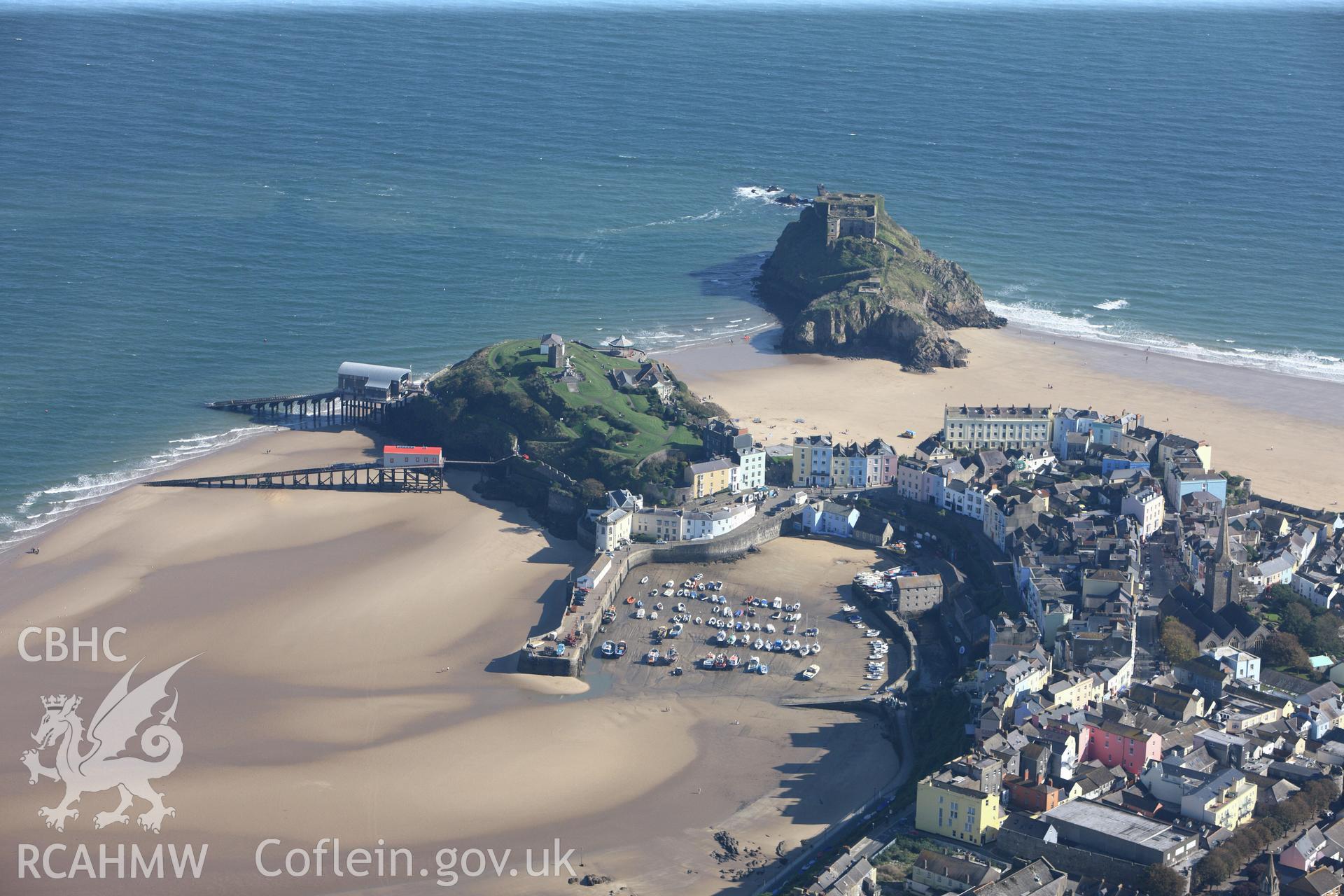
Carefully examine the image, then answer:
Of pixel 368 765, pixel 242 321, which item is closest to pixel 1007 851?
pixel 368 765

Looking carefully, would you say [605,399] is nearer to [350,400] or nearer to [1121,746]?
[350,400]

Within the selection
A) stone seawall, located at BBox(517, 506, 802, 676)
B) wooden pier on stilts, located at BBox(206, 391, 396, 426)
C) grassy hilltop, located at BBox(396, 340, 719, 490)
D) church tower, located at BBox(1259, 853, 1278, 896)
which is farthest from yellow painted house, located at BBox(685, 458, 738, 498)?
church tower, located at BBox(1259, 853, 1278, 896)

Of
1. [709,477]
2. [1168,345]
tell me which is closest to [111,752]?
[709,477]

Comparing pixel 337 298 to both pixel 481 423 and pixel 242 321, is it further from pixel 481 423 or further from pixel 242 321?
pixel 481 423

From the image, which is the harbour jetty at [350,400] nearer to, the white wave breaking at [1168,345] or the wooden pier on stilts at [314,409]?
the wooden pier on stilts at [314,409]

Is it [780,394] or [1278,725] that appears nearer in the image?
[1278,725]

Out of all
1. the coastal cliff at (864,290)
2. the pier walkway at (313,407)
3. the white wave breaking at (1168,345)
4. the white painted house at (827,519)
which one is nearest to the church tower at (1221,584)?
the white painted house at (827,519)

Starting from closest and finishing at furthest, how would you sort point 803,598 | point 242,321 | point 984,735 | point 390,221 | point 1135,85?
point 984,735
point 803,598
point 242,321
point 390,221
point 1135,85

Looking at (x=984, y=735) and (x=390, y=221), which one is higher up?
(x=390, y=221)

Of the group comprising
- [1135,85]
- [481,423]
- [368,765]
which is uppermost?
[1135,85]
